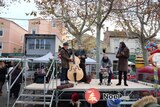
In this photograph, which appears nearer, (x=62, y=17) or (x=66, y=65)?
(x=66, y=65)

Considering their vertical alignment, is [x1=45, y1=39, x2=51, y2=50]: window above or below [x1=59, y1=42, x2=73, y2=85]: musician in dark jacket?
above

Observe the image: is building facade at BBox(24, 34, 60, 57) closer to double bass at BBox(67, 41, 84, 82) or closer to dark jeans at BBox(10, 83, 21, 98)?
dark jeans at BBox(10, 83, 21, 98)

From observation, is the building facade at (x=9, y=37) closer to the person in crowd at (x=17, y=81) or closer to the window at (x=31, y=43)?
the window at (x=31, y=43)

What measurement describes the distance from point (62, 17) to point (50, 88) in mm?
14540

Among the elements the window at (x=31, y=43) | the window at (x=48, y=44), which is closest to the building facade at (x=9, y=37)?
the window at (x=31, y=43)

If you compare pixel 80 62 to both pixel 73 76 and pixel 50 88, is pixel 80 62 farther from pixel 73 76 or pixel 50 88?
pixel 50 88

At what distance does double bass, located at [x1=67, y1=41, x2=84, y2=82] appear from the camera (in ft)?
36.1

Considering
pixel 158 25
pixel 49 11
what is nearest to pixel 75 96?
pixel 49 11

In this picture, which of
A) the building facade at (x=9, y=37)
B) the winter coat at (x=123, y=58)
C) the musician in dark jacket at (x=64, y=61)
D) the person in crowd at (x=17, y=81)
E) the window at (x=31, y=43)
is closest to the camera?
the musician in dark jacket at (x=64, y=61)

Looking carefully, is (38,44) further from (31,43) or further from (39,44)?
(31,43)

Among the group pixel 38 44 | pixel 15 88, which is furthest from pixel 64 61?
pixel 38 44

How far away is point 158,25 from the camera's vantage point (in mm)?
26062

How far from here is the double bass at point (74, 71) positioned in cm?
1100

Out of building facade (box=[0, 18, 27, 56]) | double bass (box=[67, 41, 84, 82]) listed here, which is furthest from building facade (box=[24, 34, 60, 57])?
double bass (box=[67, 41, 84, 82])
